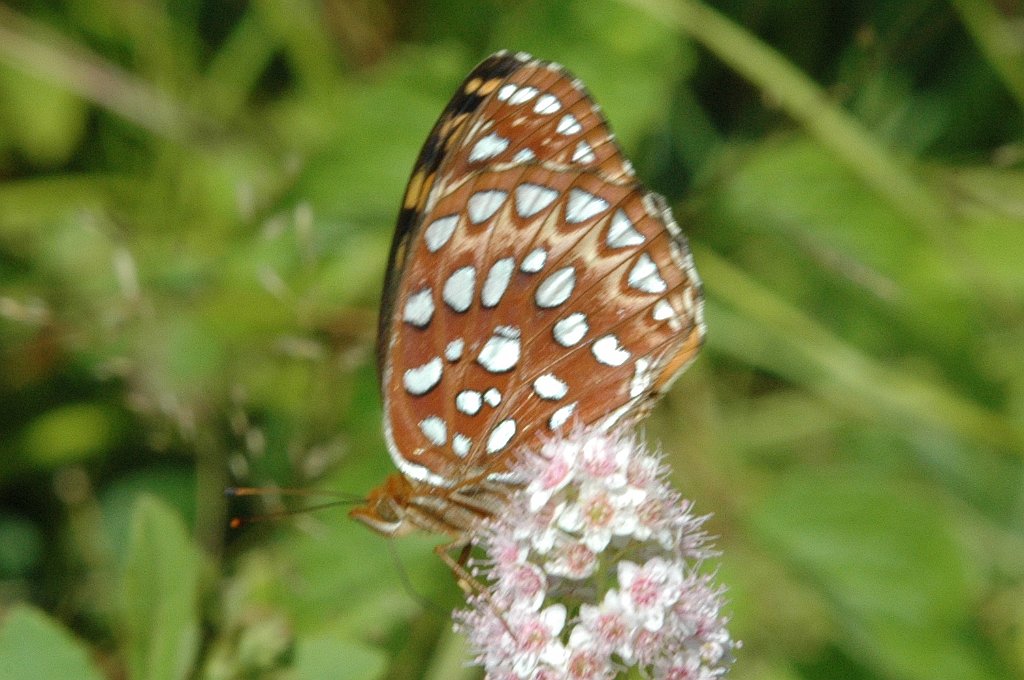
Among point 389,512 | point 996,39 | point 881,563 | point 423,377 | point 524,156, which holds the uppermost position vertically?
point 524,156

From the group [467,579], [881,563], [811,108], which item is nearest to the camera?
[467,579]

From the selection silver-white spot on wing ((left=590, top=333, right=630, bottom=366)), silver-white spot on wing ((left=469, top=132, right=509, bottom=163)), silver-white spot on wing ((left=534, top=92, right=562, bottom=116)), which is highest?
silver-white spot on wing ((left=534, top=92, right=562, bottom=116))

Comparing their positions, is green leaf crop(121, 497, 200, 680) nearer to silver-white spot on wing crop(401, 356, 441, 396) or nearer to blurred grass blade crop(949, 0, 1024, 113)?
silver-white spot on wing crop(401, 356, 441, 396)

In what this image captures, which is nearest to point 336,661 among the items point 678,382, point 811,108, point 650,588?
point 650,588

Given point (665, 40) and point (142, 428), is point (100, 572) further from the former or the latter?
point (665, 40)

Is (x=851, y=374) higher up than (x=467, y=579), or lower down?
lower down

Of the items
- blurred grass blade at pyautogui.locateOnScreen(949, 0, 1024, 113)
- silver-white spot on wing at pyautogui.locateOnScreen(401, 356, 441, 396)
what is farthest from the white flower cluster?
blurred grass blade at pyautogui.locateOnScreen(949, 0, 1024, 113)

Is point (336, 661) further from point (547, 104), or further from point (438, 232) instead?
point (547, 104)
